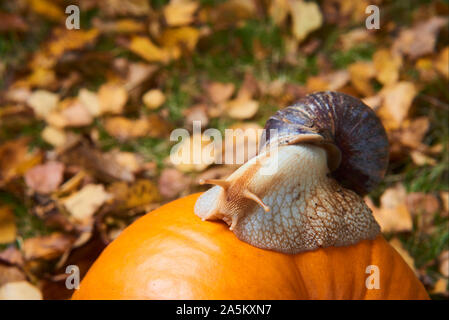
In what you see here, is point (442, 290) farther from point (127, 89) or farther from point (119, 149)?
point (127, 89)

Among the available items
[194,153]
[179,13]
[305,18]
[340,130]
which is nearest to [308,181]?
[340,130]

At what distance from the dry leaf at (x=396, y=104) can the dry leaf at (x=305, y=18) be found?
2.14 ft

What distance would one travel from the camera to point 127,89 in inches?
90.0

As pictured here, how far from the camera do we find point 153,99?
229cm

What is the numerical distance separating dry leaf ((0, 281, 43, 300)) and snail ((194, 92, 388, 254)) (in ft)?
2.23

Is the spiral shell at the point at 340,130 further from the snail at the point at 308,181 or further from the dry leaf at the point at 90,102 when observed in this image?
the dry leaf at the point at 90,102

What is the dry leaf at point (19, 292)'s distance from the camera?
4.58 feet

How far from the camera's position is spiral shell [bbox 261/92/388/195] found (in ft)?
3.71

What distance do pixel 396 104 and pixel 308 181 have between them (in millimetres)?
1097

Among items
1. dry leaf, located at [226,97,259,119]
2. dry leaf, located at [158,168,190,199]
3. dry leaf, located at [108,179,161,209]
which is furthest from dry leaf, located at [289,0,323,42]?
dry leaf, located at [108,179,161,209]

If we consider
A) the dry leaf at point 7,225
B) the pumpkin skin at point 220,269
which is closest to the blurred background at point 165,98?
the dry leaf at point 7,225

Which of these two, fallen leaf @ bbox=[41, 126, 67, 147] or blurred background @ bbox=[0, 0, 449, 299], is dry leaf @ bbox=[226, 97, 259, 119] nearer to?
blurred background @ bbox=[0, 0, 449, 299]

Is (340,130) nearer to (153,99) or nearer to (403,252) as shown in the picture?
(403,252)
